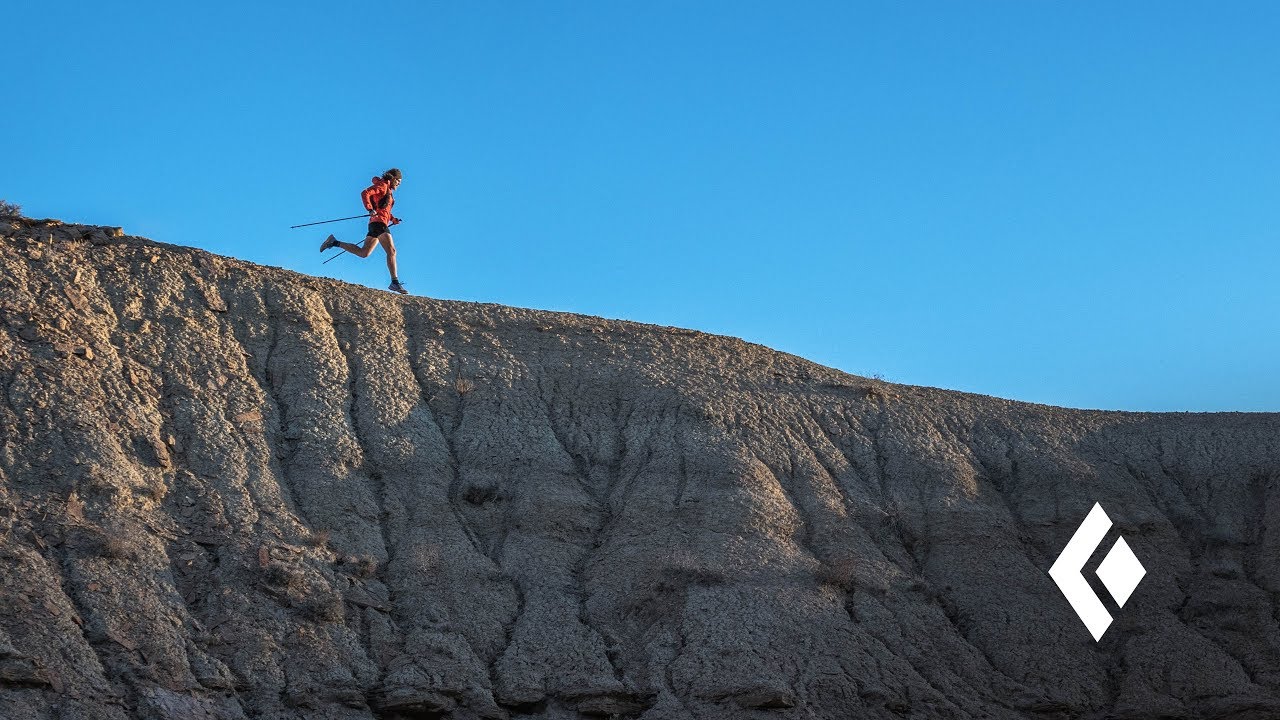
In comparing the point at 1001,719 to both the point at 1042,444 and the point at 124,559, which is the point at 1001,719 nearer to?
the point at 1042,444

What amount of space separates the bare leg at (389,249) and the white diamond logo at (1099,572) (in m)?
11.0

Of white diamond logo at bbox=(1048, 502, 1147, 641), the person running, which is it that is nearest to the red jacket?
the person running

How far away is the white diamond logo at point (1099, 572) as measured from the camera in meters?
21.8

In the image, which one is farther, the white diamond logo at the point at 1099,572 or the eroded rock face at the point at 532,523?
the white diamond logo at the point at 1099,572

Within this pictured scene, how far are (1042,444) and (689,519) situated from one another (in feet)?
24.6

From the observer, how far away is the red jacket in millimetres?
22891

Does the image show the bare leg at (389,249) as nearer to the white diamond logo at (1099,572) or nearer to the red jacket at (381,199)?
the red jacket at (381,199)

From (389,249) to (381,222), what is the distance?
0.48 meters

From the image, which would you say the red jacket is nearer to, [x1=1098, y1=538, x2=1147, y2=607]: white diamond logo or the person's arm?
the person's arm

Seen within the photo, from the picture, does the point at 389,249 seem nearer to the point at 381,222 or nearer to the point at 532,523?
the point at 381,222

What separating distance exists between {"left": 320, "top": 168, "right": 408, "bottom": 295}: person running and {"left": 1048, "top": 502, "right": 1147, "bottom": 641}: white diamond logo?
11.0 meters

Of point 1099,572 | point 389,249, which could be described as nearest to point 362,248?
point 389,249

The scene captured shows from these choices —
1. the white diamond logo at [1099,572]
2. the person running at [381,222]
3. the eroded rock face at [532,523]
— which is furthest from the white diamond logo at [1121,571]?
the person running at [381,222]

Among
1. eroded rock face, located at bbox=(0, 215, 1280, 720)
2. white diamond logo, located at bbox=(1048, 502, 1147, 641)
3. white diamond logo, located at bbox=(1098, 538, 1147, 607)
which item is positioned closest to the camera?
eroded rock face, located at bbox=(0, 215, 1280, 720)
